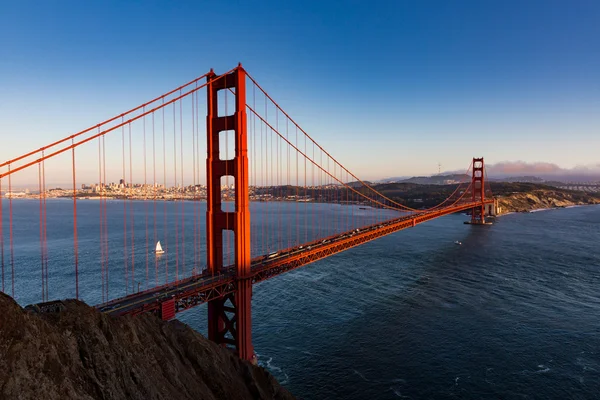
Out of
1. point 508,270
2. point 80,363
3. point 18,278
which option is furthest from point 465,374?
point 18,278

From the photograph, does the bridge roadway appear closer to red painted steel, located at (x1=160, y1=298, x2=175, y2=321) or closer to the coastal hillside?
red painted steel, located at (x1=160, y1=298, x2=175, y2=321)

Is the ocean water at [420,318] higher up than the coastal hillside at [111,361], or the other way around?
the coastal hillside at [111,361]

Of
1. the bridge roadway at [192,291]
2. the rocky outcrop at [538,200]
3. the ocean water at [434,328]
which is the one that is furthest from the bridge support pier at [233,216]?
the rocky outcrop at [538,200]

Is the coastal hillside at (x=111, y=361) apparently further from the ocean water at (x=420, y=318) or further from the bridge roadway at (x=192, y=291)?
the ocean water at (x=420, y=318)

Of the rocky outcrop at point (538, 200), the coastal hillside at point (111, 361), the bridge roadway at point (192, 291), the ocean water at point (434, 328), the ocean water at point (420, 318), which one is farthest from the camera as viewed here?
the rocky outcrop at point (538, 200)

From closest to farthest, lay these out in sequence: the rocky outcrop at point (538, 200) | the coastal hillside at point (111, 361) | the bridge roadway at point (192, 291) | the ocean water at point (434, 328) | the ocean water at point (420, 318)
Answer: the coastal hillside at point (111, 361)
the bridge roadway at point (192, 291)
the ocean water at point (434, 328)
the ocean water at point (420, 318)
the rocky outcrop at point (538, 200)

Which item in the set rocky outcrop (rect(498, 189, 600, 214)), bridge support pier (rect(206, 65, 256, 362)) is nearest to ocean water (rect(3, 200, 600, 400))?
bridge support pier (rect(206, 65, 256, 362))

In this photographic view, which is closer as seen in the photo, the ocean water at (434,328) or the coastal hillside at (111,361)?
the coastal hillside at (111,361)
